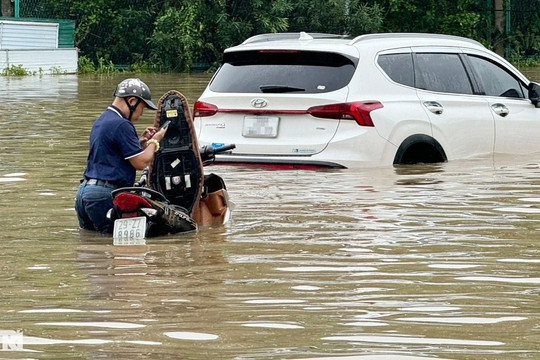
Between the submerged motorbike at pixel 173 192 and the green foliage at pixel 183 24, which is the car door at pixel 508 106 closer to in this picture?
the submerged motorbike at pixel 173 192

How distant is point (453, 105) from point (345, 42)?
48.9 inches

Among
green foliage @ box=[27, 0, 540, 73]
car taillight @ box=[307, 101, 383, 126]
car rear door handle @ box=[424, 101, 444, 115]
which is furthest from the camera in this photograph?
green foliage @ box=[27, 0, 540, 73]

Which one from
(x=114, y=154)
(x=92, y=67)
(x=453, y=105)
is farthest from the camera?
(x=92, y=67)

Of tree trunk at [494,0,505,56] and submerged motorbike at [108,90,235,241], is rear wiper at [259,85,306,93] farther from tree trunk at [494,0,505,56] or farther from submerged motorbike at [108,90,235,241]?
tree trunk at [494,0,505,56]

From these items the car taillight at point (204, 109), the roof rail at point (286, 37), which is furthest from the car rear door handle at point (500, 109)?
the car taillight at point (204, 109)

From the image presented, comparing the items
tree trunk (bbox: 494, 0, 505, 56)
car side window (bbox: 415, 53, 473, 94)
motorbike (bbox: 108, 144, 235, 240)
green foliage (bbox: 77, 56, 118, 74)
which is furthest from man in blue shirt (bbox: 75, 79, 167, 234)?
tree trunk (bbox: 494, 0, 505, 56)

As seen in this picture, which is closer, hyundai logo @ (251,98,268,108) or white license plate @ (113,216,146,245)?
white license plate @ (113,216,146,245)

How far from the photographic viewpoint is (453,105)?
1298cm

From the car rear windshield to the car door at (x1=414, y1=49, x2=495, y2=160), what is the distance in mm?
966

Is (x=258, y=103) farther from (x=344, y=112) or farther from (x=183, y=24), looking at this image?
(x=183, y=24)

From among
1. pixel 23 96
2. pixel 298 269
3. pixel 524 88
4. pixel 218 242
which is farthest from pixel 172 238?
pixel 23 96

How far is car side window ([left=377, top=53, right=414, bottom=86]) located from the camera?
12562mm

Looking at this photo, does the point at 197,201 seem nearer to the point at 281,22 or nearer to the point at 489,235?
the point at 489,235

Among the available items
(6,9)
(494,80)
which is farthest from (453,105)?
(6,9)
